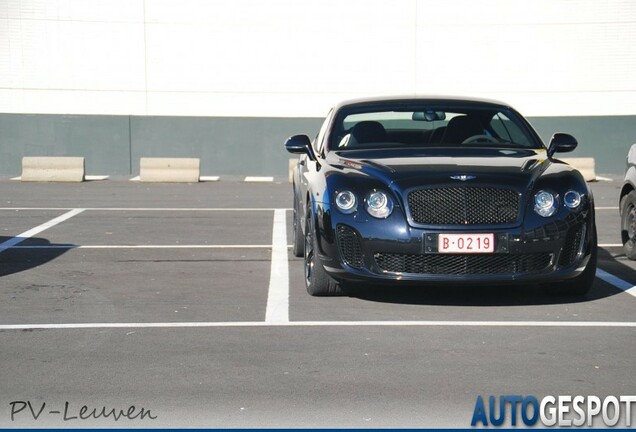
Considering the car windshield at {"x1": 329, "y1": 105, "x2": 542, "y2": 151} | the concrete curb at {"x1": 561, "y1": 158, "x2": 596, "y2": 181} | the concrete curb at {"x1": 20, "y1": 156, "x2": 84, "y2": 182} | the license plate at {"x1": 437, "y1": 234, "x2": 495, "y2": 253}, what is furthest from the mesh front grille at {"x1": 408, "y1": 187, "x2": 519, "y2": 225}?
the concrete curb at {"x1": 20, "y1": 156, "x2": 84, "y2": 182}

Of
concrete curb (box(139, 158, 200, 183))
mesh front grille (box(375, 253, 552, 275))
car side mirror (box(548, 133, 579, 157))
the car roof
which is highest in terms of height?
the car roof

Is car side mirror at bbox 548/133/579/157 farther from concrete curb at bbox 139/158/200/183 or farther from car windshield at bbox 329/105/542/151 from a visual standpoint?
concrete curb at bbox 139/158/200/183

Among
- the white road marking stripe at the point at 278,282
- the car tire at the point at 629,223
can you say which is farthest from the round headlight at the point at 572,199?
the car tire at the point at 629,223

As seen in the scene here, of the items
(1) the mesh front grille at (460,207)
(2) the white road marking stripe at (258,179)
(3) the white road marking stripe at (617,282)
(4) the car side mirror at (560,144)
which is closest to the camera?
(1) the mesh front grille at (460,207)

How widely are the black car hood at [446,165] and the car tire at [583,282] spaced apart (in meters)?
0.76

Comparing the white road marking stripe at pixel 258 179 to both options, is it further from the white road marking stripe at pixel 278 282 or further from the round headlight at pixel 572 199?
the round headlight at pixel 572 199

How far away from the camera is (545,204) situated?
336 inches

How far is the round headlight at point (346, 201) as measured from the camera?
853 cm

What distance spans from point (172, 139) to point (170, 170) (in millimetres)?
4317

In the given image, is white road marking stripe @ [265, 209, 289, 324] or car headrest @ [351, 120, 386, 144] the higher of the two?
car headrest @ [351, 120, 386, 144]

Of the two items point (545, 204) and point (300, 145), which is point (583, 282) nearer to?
point (545, 204)

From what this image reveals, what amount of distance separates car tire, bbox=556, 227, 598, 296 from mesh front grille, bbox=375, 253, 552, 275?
2.20 ft

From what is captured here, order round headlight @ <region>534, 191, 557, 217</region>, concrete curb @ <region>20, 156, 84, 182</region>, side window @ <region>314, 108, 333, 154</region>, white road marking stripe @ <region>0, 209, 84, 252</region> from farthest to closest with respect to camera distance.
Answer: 1. concrete curb @ <region>20, 156, 84, 182</region>
2. white road marking stripe @ <region>0, 209, 84, 252</region>
3. side window @ <region>314, 108, 333, 154</region>
4. round headlight @ <region>534, 191, 557, 217</region>

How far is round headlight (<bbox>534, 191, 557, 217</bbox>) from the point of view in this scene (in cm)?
850
